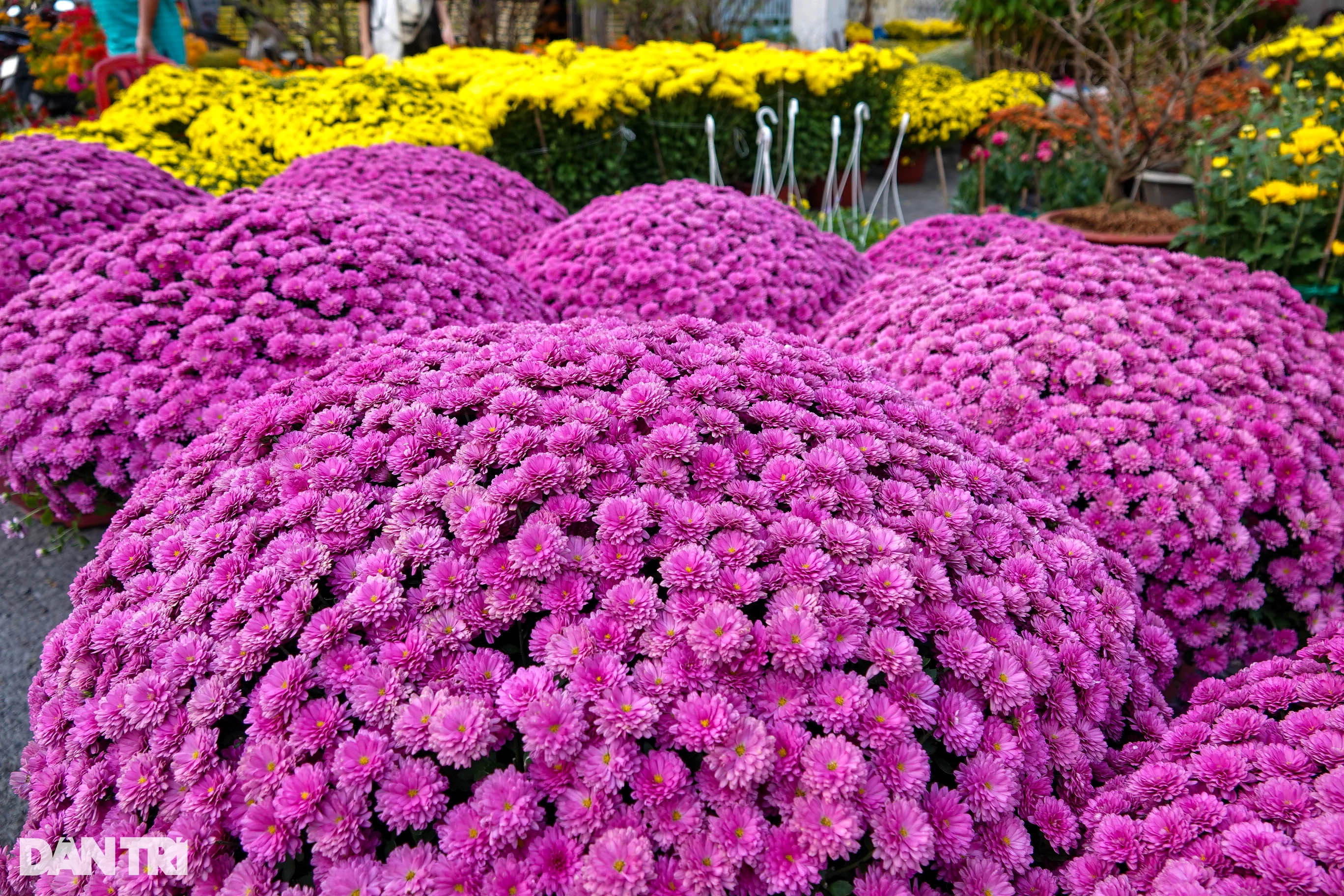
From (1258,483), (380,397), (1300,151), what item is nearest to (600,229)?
(380,397)

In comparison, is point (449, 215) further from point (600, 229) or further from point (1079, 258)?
point (1079, 258)

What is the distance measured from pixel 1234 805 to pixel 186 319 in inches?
106

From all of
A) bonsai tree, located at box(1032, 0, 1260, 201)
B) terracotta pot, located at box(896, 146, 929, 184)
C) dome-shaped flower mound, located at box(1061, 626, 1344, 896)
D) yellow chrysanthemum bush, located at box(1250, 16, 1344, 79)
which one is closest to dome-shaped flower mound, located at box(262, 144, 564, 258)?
bonsai tree, located at box(1032, 0, 1260, 201)

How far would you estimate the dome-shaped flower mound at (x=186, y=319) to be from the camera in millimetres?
2217

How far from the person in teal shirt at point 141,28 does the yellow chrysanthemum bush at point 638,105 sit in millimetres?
2112

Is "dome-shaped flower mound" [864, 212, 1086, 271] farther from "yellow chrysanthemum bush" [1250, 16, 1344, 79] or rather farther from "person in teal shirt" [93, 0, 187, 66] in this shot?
"yellow chrysanthemum bush" [1250, 16, 1344, 79]

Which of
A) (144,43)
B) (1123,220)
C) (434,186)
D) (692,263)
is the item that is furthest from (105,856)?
(144,43)

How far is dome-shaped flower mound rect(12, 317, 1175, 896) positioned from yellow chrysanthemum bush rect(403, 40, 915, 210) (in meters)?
5.61

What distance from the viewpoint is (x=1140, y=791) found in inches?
45.8

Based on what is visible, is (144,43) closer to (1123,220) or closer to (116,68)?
(116,68)

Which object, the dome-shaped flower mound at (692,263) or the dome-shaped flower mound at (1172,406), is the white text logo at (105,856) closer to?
the dome-shaped flower mound at (1172,406)

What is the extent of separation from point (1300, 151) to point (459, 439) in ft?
14.5

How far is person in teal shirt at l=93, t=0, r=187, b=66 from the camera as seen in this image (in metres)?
6.82

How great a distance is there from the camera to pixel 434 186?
4.04 m
